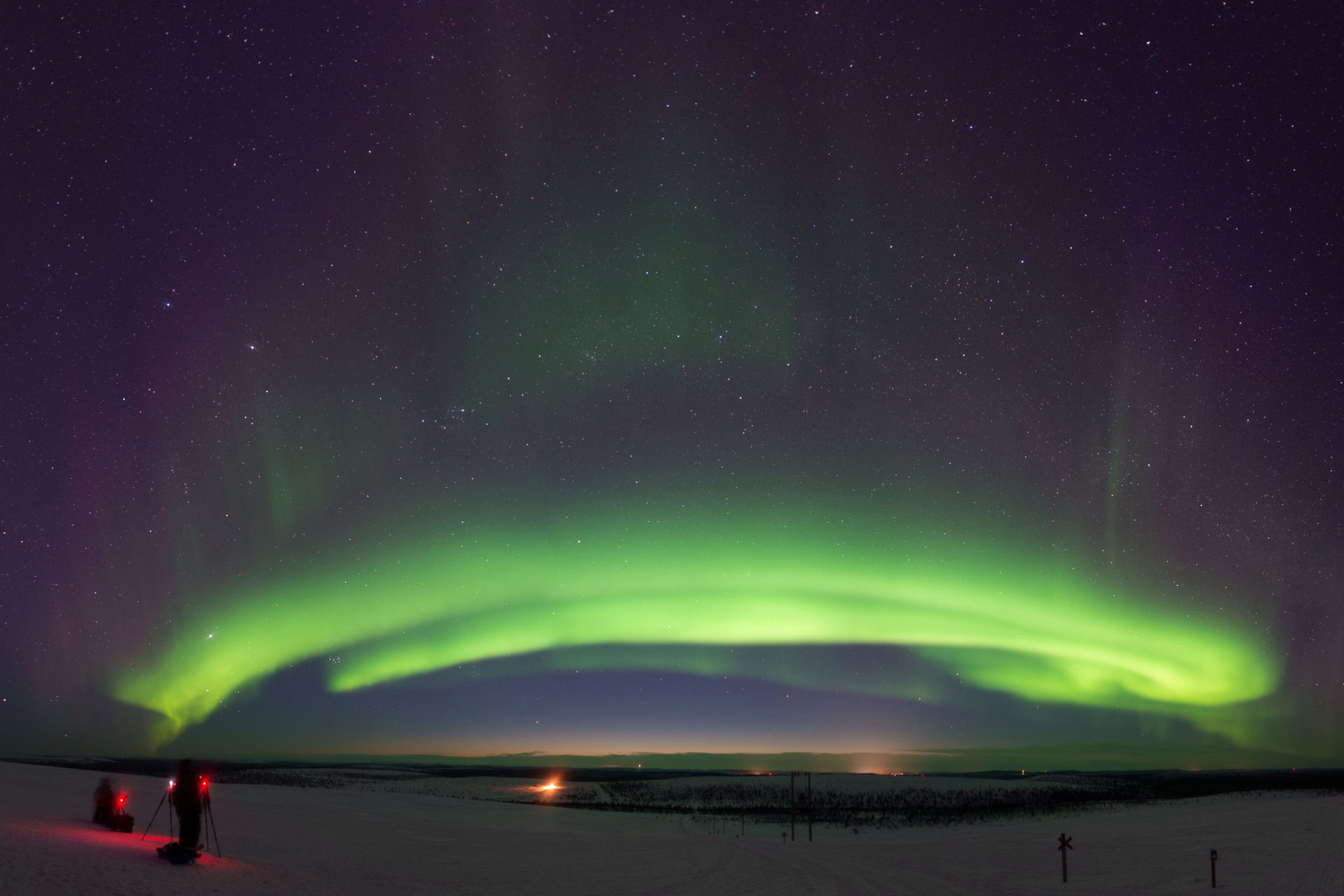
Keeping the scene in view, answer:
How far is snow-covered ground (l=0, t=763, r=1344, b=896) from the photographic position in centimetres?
1454

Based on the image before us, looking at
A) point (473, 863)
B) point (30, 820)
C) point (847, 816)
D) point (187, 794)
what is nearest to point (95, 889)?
point (187, 794)

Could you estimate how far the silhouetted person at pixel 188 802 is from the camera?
1567cm

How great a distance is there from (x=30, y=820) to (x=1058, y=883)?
21862mm

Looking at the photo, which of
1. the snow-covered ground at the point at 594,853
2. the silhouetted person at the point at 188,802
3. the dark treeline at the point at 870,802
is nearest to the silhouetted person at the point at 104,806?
the snow-covered ground at the point at 594,853

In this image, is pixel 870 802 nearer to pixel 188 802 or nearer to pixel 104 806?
pixel 104 806

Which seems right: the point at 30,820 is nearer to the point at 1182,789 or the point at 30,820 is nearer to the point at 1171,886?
the point at 1171,886

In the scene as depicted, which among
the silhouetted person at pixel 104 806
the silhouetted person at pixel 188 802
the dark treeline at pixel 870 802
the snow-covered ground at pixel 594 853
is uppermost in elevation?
the silhouetted person at pixel 188 802

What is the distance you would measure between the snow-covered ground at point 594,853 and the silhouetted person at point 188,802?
60 cm

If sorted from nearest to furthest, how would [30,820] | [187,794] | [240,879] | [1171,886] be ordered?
[240,879] < [187,794] < [30,820] < [1171,886]

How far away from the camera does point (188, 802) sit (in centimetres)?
1572

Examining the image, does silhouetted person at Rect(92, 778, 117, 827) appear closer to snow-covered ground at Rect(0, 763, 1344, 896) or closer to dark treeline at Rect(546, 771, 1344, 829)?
snow-covered ground at Rect(0, 763, 1344, 896)

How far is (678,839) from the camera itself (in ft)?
98.2

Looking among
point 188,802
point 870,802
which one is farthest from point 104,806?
point 870,802

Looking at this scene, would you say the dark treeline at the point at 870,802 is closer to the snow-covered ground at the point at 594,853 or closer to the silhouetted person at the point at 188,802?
the snow-covered ground at the point at 594,853
